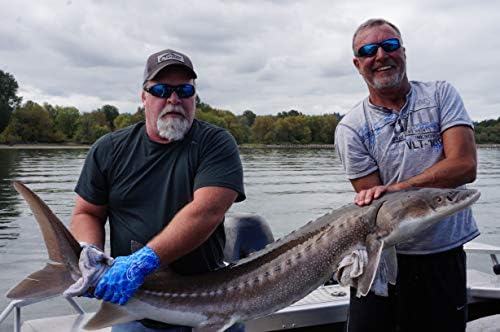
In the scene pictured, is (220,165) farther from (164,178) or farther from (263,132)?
(263,132)

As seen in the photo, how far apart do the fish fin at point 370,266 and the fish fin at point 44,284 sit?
151cm

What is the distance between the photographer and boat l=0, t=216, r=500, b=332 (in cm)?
418

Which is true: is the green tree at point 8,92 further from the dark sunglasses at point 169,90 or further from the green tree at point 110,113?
the dark sunglasses at point 169,90

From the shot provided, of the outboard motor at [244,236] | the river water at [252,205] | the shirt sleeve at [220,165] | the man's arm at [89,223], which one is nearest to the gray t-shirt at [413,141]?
the shirt sleeve at [220,165]


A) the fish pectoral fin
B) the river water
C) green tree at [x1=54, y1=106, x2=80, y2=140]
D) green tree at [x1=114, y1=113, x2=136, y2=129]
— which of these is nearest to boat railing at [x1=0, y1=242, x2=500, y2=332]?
the fish pectoral fin

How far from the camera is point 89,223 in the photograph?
3.29 meters

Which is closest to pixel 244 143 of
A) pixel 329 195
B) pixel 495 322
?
pixel 329 195

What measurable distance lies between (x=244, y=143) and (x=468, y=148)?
3912 inches

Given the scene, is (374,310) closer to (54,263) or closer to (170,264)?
(170,264)

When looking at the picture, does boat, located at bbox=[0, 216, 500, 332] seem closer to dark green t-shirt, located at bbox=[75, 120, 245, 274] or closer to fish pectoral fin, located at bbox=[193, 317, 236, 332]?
dark green t-shirt, located at bbox=[75, 120, 245, 274]

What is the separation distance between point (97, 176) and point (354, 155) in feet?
5.33

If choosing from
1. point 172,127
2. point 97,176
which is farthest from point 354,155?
point 97,176

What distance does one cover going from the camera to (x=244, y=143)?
102500 mm

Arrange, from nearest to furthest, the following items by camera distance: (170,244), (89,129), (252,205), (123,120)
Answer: (170,244) → (252,205) → (89,129) → (123,120)
